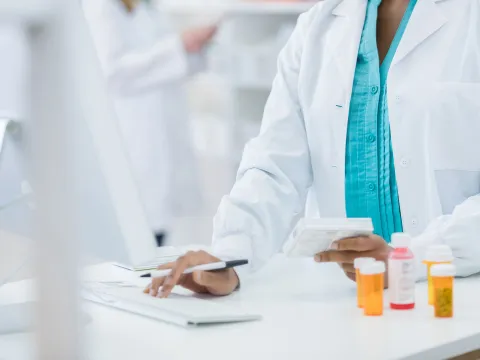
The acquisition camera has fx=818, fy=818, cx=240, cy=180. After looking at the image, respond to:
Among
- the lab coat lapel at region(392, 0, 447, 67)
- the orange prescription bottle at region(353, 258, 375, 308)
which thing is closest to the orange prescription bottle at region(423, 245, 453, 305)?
the orange prescription bottle at region(353, 258, 375, 308)

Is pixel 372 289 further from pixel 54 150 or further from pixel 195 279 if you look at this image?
pixel 54 150

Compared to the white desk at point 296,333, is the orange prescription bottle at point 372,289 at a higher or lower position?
higher

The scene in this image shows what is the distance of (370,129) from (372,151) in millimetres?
52

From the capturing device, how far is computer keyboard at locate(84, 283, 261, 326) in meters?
1.34

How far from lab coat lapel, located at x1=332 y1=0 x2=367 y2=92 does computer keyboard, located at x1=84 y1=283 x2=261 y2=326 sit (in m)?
0.70

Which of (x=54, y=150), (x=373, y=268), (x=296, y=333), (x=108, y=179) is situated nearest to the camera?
(x=54, y=150)

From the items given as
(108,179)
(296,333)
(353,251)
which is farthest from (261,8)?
(108,179)

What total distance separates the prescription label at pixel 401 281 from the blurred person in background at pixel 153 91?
86.2 inches

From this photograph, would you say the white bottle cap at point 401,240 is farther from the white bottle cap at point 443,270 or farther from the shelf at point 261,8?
the shelf at point 261,8

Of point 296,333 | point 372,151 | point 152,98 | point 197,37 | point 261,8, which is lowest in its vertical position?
point 296,333

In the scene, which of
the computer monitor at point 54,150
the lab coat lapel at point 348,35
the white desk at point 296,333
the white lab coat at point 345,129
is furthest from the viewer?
the lab coat lapel at point 348,35

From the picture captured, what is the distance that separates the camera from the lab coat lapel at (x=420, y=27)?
6.13 feet

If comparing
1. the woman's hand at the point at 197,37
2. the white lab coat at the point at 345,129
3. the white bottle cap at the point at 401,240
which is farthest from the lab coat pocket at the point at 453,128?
the woman's hand at the point at 197,37

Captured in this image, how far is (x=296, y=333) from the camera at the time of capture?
1283 millimetres
